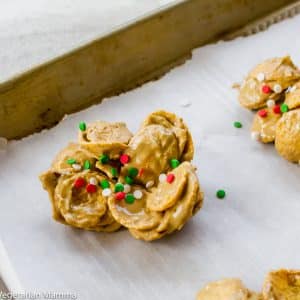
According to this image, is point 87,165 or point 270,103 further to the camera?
point 270,103

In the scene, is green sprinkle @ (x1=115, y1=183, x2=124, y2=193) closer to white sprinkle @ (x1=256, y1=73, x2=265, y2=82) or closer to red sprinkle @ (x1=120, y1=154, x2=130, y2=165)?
red sprinkle @ (x1=120, y1=154, x2=130, y2=165)

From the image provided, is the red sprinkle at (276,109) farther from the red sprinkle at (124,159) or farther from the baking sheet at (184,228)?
the red sprinkle at (124,159)

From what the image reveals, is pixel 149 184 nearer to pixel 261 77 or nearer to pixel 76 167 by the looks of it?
pixel 76 167

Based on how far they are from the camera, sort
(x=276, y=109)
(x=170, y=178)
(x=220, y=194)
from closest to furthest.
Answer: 1. (x=170, y=178)
2. (x=220, y=194)
3. (x=276, y=109)

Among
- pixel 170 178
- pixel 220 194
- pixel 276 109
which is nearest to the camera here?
pixel 170 178

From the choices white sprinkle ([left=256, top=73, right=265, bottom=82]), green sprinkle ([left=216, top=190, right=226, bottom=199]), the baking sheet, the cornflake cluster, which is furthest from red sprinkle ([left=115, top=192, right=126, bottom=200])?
white sprinkle ([left=256, top=73, right=265, bottom=82])

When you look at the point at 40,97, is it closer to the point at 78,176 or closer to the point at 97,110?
the point at 97,110

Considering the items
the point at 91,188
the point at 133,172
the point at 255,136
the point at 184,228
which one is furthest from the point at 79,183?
the point at 255,136

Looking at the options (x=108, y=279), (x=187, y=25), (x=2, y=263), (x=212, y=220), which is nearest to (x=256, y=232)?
(x=212, y=220)

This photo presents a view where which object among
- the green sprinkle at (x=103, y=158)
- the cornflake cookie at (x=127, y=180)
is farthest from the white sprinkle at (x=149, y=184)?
the green sprinkle at (x=103, y=158)
